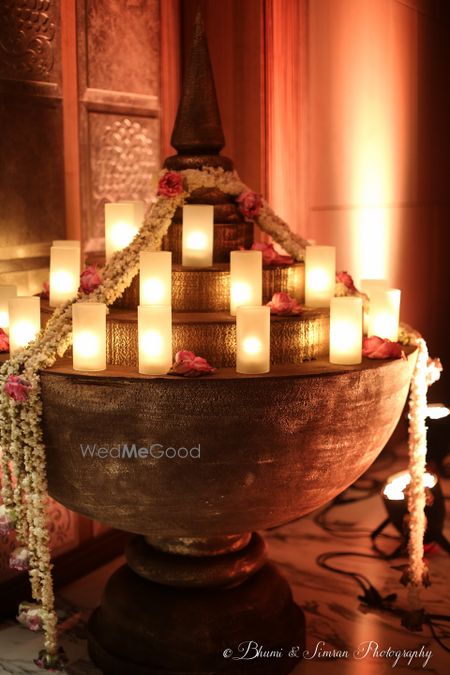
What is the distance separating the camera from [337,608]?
255 cm

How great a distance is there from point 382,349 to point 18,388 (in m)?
0.80

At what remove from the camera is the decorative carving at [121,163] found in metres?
2.83

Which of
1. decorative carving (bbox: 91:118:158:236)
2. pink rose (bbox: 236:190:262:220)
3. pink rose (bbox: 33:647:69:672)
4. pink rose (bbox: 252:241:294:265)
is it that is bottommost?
pink rose (bbox: 33:647:69:672)

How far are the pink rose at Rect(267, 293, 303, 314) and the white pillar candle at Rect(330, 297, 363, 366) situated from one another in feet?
0.31

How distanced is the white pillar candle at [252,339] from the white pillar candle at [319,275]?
0.35 m

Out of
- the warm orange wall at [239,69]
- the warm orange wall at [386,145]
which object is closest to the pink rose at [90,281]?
the warm orange wall at [239,69]

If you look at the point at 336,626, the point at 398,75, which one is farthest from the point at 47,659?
the point at 398,75

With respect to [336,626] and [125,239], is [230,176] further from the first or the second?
[336,626]

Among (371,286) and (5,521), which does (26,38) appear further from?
(5,521)

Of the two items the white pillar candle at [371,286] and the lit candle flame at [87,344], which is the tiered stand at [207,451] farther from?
the white pillar candle at [371,286]

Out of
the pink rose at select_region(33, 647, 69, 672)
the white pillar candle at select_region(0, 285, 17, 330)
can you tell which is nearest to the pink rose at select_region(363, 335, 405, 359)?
the white pillar candle at select_region(0, 285, 17, 330)

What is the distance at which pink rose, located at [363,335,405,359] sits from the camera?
2100 mm

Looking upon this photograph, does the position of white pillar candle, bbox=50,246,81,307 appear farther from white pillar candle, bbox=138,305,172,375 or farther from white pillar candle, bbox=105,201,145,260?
white pillar candle, bbox=138,305,172,375

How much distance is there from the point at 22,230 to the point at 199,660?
123 centimetres
